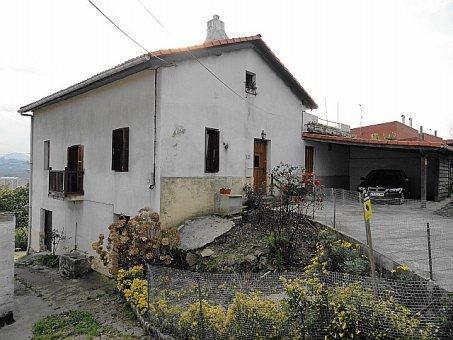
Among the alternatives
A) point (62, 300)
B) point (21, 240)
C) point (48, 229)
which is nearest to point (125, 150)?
point (62, 300)

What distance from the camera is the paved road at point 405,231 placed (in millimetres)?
6879

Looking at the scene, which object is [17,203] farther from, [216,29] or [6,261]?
[216,29]

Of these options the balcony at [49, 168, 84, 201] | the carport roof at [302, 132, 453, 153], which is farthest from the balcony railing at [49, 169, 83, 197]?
the carport roof at [302, 132, 453, 153]

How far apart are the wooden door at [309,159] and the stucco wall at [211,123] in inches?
81.2

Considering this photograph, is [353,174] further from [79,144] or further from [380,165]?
[79,144]

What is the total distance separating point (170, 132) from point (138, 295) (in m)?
4.59

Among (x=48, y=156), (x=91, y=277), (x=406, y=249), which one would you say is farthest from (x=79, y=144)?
(x=406, y=249)

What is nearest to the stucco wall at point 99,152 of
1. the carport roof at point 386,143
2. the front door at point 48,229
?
the front door at point 48,229

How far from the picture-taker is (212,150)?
37.4 ft

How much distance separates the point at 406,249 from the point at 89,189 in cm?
1084

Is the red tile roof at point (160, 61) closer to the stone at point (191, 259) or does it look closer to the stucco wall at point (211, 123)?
the stucco wall at point (211, 123)

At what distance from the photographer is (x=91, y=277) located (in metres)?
11.9

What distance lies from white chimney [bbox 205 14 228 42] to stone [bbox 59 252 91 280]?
10235 millimetres

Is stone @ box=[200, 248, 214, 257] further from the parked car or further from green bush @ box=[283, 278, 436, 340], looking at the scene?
the parked car
